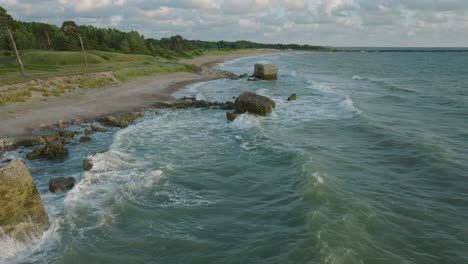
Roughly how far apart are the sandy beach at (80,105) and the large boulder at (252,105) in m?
10.7

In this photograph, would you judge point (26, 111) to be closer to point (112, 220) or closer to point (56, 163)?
point (56, 163)

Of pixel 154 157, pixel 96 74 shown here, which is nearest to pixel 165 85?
pixel 96 74

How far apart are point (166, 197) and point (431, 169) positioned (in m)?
14.2

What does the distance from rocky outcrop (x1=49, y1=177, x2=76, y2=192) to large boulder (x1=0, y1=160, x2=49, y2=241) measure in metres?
3.88

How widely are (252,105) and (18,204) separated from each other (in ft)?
78.1

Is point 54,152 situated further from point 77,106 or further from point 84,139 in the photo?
point 77,106

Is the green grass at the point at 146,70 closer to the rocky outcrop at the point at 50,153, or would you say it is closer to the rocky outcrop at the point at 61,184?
the rocky outcrop at the point at 50,153

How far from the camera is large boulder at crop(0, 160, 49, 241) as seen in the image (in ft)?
40.6

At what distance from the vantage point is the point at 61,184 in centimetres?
1714

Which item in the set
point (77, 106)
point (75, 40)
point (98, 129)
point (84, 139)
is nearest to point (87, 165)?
point (84, 139)

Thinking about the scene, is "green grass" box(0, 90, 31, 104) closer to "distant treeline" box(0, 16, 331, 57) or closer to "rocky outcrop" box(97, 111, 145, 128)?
"rocky outcrop" box(97, 111, 145, 128)

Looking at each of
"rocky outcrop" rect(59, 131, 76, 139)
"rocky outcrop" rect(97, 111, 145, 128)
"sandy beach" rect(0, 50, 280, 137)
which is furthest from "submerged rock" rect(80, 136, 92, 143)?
"rocky outcrop" rect(97, 111, 145, 128)

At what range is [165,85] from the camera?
54.3 metres

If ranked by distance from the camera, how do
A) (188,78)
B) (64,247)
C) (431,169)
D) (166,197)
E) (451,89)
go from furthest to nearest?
(188,78), (451,89), (431,169), (166,197), (64,247)
